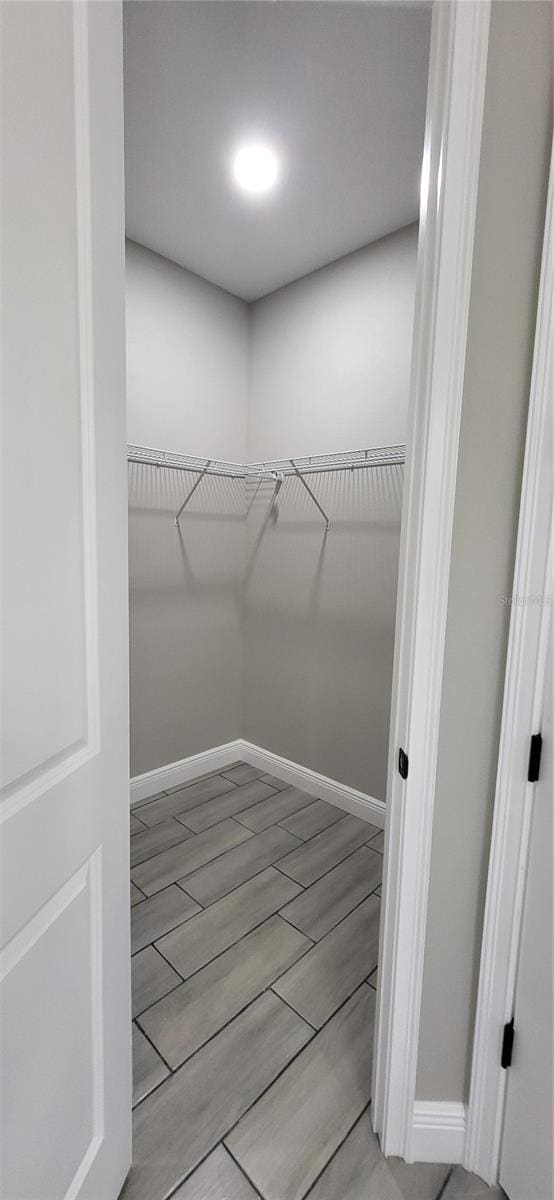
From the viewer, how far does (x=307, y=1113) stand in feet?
3.69

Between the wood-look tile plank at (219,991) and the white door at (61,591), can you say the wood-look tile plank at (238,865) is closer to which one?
the wood-look tile plank at (219,991)

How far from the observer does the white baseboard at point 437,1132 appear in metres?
1.03

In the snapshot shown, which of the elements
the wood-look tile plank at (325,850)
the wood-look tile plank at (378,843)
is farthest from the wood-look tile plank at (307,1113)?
the wood-look tile plank at (378,843)

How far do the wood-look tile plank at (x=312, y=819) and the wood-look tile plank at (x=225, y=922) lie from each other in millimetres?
318

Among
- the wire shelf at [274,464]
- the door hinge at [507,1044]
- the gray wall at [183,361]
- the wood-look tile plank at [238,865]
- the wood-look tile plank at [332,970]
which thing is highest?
the gray wall at [183,361]

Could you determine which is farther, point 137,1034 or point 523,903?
point 137,1034

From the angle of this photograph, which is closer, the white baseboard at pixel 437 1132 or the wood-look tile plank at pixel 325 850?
the white baseboard at pixel 437 1132

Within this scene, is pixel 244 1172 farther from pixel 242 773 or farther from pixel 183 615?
pixel 183 615

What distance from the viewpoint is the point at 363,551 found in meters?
2.29

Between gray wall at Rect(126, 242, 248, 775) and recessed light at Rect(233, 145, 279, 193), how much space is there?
71 centimetres

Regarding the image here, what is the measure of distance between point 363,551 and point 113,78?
5.89ft

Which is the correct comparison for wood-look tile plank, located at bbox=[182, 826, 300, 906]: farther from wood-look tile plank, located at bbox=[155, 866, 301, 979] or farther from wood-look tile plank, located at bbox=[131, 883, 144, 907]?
wood-look tile plank, located at bbox=[131, 883, 144, 907]

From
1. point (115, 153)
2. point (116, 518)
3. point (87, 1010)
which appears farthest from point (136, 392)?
point (87, 1010)

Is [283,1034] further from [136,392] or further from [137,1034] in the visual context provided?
[136,392]
